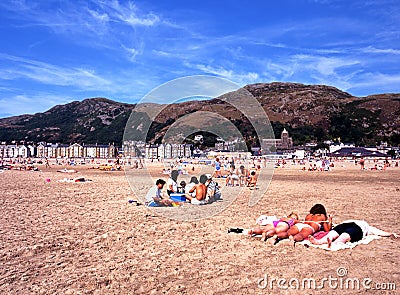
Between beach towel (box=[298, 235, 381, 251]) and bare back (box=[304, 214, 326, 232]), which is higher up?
bare back (box=[304, 214, 326, 232])

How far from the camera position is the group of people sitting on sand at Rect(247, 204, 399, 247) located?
18.1 feet

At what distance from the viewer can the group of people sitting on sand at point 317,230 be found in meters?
5.53

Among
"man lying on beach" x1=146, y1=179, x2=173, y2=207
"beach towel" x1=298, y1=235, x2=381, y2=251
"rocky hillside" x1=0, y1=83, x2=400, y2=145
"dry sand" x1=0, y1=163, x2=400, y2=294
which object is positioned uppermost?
"rocky hillside" x1=0, y1=83, x2=400, y2=145

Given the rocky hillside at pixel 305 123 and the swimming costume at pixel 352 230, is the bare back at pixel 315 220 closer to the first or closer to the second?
the swimming costume at pixel 352 230

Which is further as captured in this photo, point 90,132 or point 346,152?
point 90,132

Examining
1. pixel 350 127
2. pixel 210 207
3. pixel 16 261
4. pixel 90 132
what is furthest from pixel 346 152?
pixel 90 132

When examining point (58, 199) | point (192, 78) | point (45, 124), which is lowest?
point (58, 199)

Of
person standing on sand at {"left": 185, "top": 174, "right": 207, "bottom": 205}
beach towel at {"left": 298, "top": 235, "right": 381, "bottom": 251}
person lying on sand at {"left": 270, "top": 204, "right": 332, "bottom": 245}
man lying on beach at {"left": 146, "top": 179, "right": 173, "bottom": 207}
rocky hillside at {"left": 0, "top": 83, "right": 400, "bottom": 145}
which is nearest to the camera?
beach towel at {"left": 298, "top": 235, "right": 381, "bottom": 251}

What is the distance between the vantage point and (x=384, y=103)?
159625 millimetres

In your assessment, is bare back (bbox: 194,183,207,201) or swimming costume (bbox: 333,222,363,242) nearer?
swimming costume (bbox: 333,222,363,242)

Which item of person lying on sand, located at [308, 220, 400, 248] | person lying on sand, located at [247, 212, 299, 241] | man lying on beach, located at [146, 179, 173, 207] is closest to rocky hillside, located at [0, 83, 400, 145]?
man lying on beach, located at [146, 179, 173, 207]

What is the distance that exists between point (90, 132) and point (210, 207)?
6343 inches

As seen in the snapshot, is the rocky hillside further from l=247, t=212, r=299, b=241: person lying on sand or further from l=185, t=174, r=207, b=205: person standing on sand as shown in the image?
l=247, t=212, r=299, b=241: person lying on sand

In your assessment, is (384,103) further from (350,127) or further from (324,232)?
(324,232)
